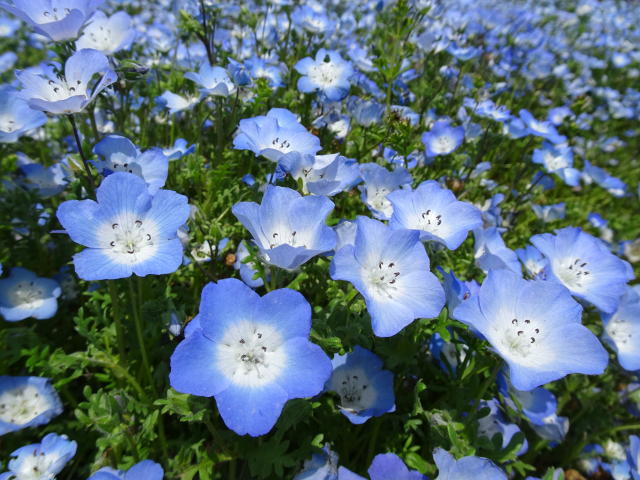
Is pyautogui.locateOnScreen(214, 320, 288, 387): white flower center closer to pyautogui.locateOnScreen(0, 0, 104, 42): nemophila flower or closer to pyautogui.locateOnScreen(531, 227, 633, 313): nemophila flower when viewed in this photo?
pyautogui.locateOnScreen(531, 227, 633, 313): nemophila flower

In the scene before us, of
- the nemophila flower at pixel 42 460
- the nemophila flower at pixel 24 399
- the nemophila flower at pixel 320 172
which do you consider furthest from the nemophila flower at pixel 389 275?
the nemophila flower at pixel 24 399

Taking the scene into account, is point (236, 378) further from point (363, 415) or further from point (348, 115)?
point (348, 115)

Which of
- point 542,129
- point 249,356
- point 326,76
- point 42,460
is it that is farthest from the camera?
point 542,129

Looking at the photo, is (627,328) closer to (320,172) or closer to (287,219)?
(320,172)

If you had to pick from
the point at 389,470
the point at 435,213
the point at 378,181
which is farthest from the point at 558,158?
the point at 389,470

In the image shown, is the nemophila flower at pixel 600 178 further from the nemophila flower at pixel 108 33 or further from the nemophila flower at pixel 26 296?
the nemophila flower at pixel 26 296

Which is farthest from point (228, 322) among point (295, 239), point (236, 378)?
point (295, 239)
